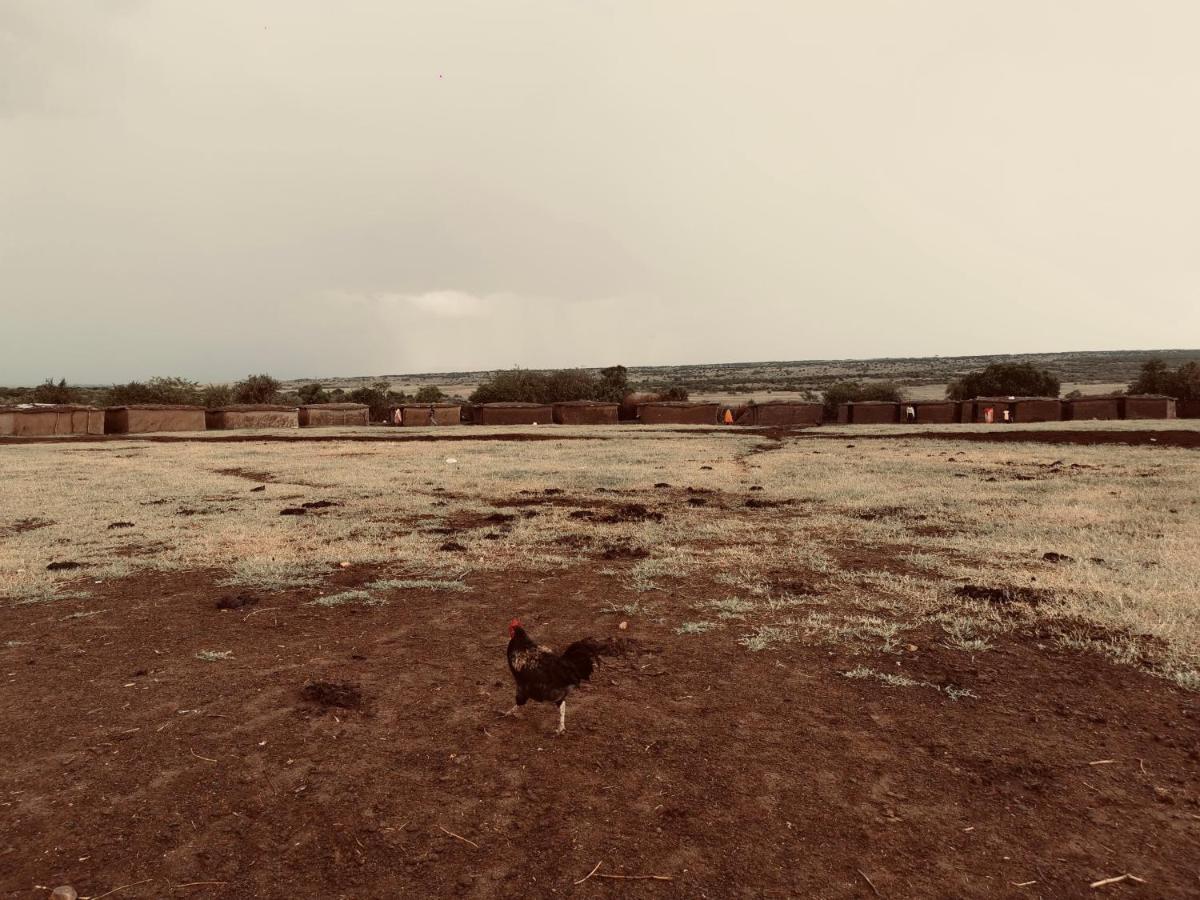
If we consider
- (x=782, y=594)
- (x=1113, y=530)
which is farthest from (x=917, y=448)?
(x=782, y=594)

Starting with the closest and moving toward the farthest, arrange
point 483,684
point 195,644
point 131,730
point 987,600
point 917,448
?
point 131,730 → point 483,684 → point 195,644 → point 987,600 → point 917,448

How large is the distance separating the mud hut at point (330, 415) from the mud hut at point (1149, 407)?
5099cm

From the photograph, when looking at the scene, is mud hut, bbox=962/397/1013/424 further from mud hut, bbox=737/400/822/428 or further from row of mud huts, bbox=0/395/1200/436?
mud hut, bbox=737/400/822/428

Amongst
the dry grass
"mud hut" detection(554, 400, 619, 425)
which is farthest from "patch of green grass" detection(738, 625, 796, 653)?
"mud hut" detection(554, 400, 619, 425)

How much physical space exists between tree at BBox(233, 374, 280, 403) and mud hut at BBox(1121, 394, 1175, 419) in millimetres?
69521

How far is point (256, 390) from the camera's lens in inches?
2552

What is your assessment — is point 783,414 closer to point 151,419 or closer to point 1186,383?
point 1186,383

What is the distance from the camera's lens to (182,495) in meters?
14.5

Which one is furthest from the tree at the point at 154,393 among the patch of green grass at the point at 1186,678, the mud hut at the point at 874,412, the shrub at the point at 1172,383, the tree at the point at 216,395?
the shrub at the point at 1172,383

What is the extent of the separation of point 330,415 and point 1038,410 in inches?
1870

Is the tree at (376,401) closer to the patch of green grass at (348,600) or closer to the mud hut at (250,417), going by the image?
the mud hut at (250,417)

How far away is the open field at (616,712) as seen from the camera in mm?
3154

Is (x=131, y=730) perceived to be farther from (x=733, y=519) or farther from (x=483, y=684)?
(x=733, y=519)

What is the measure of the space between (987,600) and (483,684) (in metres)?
5.08
